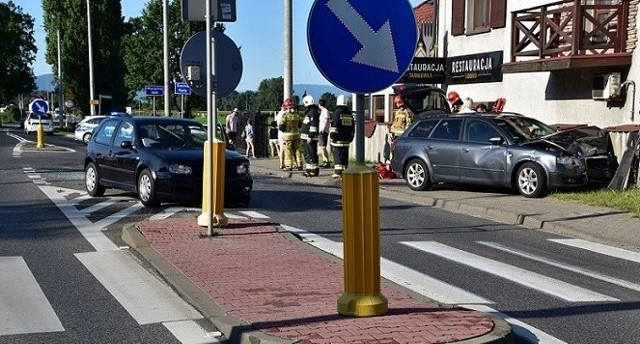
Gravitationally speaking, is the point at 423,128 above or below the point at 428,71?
below

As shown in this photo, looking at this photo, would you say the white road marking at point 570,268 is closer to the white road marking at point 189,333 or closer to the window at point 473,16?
the white road marking at point 189,333

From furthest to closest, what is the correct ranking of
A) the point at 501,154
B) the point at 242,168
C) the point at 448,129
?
1. the point at 448,129
2. the point at 501,154
3. the point at 242,168

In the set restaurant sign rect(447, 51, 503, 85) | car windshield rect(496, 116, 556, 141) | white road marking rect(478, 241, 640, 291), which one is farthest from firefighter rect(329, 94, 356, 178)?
white road marking rect(478, 241, 640, 291)

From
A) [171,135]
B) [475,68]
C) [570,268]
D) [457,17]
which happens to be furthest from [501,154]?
[457,17]

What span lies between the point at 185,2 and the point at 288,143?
1124cm

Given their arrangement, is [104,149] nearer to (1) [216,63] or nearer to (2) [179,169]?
(2) [179,169]

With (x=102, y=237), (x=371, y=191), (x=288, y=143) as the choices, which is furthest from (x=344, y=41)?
(x=288, y=143)

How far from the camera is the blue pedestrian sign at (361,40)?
5.91m

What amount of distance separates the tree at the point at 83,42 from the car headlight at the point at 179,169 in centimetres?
6189

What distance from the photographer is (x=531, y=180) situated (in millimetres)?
15070

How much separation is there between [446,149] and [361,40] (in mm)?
10765

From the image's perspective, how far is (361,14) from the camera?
234 inches

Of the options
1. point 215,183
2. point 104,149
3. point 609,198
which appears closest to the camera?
point 215,183

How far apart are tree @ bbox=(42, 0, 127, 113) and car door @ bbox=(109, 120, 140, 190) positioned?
197 feet
